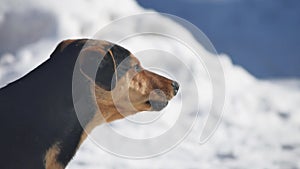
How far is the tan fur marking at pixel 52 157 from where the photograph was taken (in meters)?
7.39

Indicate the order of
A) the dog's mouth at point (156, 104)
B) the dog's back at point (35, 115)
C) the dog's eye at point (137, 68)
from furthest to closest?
the dog's mouth at point (156, 104)
the dog's eye at point (137, 68)
the dog's back at point (35, 115)

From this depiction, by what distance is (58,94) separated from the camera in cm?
773

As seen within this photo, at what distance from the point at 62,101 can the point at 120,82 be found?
4.46 ft

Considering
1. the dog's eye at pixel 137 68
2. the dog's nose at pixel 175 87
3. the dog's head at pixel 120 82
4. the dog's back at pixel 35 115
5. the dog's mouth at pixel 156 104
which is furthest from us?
the dog's nose at pixel 175 87

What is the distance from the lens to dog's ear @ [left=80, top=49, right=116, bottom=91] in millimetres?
7988

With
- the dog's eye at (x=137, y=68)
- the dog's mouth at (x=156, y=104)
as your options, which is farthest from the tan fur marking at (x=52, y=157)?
the dog's mouth at (x=156, y=104)

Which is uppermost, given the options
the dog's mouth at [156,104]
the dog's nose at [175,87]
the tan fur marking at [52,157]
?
the dog's nose at [175,87]

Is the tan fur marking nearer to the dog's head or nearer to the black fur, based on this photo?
the black fur

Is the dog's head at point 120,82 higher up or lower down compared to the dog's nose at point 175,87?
lower down

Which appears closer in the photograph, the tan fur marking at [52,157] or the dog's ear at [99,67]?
the tan fur marking at [52,157]

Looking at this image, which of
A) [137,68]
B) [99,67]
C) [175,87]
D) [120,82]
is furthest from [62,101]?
[175,87]

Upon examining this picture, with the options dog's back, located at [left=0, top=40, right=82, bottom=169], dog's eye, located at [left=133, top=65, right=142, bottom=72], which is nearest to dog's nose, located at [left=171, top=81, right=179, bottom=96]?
dog's eye, located at [left=133, top=65, right=142, bottom=72]

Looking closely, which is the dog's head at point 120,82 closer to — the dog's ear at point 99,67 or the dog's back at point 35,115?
the dog's ear at point 99,67

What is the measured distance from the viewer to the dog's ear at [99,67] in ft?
26.2
